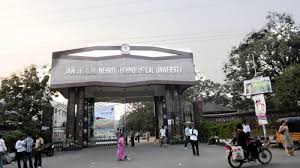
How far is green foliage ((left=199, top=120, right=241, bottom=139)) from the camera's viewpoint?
25.7 meters

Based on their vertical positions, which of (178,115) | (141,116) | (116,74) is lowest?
(178,115)

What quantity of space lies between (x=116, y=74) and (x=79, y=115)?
4.79 metres

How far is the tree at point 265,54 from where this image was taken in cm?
3881

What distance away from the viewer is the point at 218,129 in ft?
89.8

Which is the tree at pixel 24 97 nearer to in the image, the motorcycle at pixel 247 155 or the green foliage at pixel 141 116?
the motorcycle at pixel 247 155

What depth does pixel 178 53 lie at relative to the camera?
102 ft

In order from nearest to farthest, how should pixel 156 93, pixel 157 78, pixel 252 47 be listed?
pixel 157 78 < pixel 156 93 < pixel 252 47

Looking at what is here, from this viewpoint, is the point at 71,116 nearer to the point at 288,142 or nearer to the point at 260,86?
the point at 260,86

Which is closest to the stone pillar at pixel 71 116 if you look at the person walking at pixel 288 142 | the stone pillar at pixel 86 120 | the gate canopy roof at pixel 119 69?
the gate canopy roof at pixel 119 69

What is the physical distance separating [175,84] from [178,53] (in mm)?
2896

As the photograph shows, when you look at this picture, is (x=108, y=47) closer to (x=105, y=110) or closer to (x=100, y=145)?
(x=105, y=110)

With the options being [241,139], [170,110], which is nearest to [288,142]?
[241,139]

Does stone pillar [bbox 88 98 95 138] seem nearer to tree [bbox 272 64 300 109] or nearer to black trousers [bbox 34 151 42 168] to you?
black trousers [bbox 34 151 42 168]

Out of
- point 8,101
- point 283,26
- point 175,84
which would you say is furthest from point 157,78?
point 283,26
